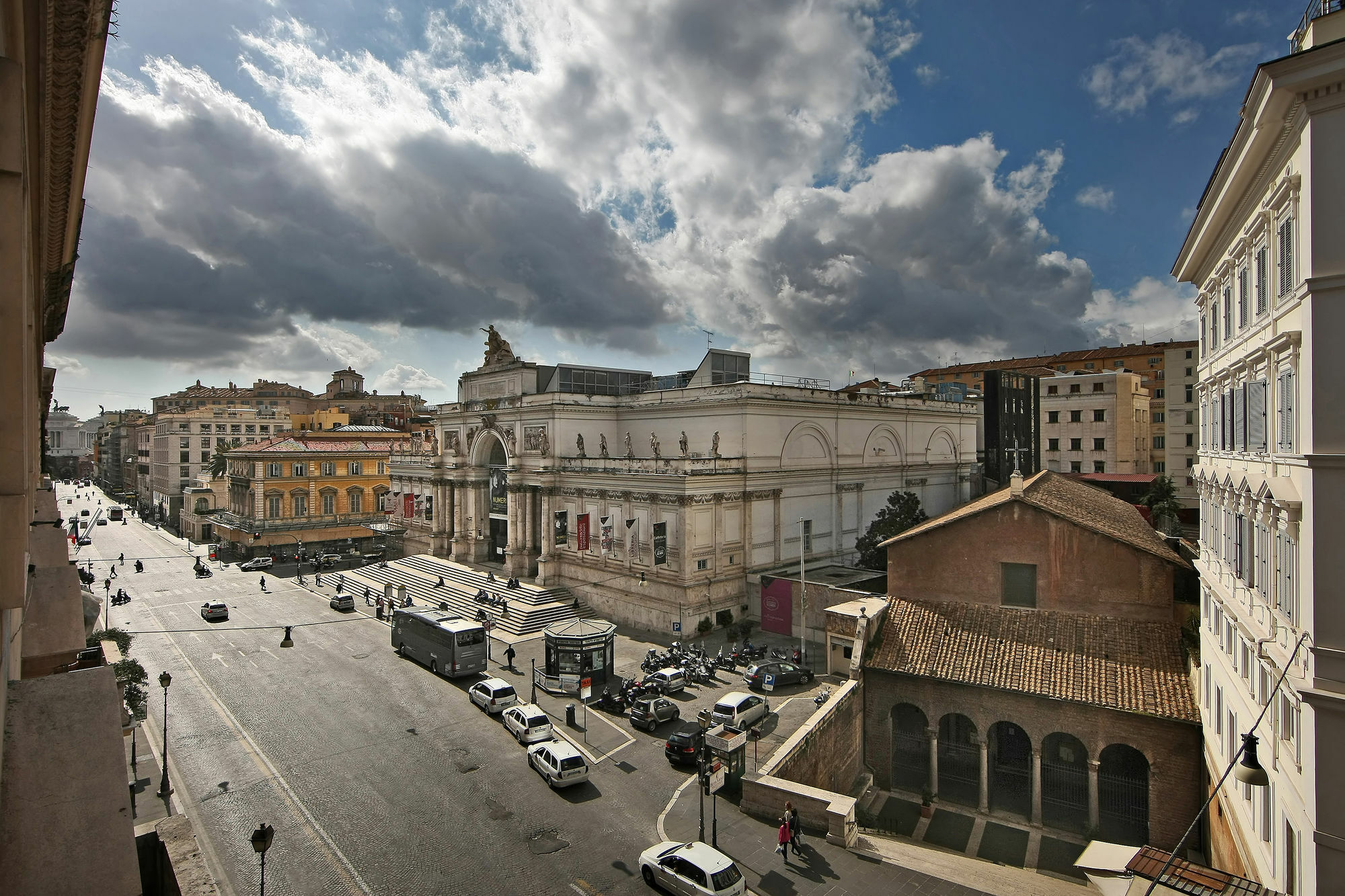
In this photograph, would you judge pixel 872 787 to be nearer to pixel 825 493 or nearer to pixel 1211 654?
pixel 1211 654

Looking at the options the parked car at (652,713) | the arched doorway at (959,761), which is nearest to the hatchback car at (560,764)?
the parked car at (652,713)

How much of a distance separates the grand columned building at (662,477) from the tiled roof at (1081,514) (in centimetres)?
959

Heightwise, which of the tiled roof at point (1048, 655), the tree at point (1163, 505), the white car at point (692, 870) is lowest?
the white car at point (692, 870)

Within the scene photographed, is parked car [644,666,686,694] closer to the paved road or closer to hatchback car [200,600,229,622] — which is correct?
the paved road

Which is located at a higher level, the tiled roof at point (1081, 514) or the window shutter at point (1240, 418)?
the window shutter at point (1240, 418)

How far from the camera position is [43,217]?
25.4 feet

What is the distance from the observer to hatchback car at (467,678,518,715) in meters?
26.8

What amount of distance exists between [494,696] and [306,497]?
2043 inches

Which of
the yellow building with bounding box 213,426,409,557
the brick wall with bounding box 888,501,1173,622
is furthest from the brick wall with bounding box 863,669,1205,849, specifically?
the yellow building with bounding box 213,426,409,557

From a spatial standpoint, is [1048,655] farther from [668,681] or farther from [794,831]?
[668,681]

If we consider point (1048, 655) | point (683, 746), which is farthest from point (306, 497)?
point (1048, 655)

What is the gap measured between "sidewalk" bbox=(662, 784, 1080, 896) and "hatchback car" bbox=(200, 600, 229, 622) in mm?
34490

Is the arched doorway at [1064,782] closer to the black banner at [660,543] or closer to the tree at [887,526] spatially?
the tree at [887,526]

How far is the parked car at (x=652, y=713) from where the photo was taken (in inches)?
1012
